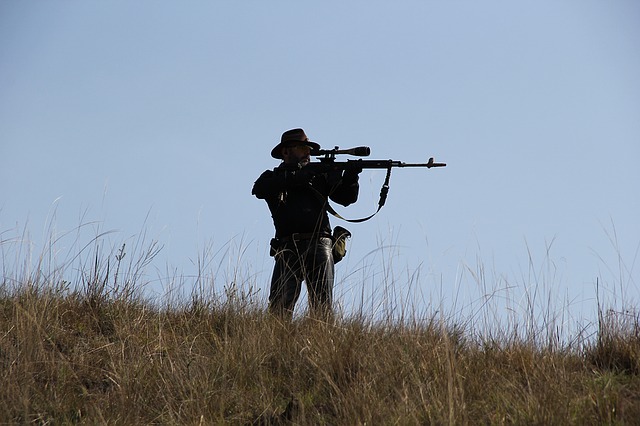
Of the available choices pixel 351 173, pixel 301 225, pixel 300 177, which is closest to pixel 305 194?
pixel 300 177

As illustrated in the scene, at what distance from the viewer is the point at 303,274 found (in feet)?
20.6

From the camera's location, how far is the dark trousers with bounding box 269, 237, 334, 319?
625 centimetres

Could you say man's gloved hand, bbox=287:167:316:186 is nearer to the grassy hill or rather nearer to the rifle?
the rifle

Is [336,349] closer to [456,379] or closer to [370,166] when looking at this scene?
[456,379]

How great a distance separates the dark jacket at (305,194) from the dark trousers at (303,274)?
137 millimetres

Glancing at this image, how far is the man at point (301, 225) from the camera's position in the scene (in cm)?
629

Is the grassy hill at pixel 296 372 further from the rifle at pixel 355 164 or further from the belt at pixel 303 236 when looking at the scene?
the rifle at pixel 355 164

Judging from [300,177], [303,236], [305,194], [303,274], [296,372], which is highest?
[300,177]

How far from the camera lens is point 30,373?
4.96 m

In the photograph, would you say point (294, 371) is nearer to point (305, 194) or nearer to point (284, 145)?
point (305, 194)

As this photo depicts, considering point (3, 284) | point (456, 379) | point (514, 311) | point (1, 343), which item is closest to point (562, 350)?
point (514, 311)

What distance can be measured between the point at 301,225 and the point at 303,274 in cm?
40

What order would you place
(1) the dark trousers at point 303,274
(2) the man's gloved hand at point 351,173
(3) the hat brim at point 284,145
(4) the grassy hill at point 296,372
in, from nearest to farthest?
(4) the grassy hill at point 296,372
(1) the dark trousers at point 303,274
(2) the man's gloved hand at point 351,173
(3) the hat brim at point 284,145

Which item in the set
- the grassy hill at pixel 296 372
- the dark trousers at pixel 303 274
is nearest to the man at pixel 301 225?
the dark trousers at pixel 303 274
